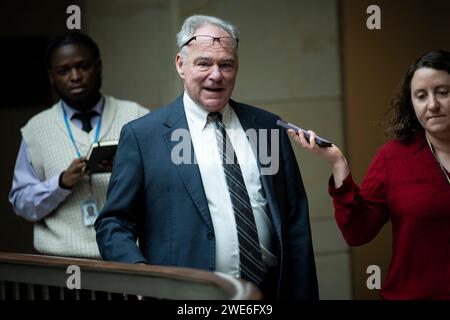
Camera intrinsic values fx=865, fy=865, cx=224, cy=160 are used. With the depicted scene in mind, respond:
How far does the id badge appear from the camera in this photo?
495 cm

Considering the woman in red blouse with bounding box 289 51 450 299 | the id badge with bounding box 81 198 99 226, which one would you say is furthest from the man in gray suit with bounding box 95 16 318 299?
the id badge with bounding box 81 198 99 226

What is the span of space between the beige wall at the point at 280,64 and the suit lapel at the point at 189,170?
2.56 metres

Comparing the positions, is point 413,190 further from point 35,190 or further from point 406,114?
point 35,190

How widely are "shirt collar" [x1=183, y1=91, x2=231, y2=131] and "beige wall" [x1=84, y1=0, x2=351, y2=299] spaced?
8.16 feet

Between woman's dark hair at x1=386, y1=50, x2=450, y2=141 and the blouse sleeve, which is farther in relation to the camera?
woman's dark hair at x1=386, y1=50, x2=450, y2=141

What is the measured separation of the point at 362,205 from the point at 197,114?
845 mm

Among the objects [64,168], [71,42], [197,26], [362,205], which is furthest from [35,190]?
[362,205]

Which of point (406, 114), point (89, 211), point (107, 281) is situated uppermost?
point (406, 114)

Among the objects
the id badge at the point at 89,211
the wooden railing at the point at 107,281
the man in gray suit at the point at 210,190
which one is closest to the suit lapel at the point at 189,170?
the man in gray suit at the point at 210,190

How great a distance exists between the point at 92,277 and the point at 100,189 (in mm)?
1471

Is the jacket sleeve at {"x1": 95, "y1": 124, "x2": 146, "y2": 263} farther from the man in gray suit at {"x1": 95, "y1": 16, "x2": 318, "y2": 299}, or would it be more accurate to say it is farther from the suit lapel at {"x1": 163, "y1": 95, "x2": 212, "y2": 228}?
the suit lapel at {"x1": 163, "y1": 95, "x2": 212, "y2": 228}

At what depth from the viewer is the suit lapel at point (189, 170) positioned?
372cm

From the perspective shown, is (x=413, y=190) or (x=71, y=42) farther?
(x=71, y=42)

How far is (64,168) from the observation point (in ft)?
16.7
